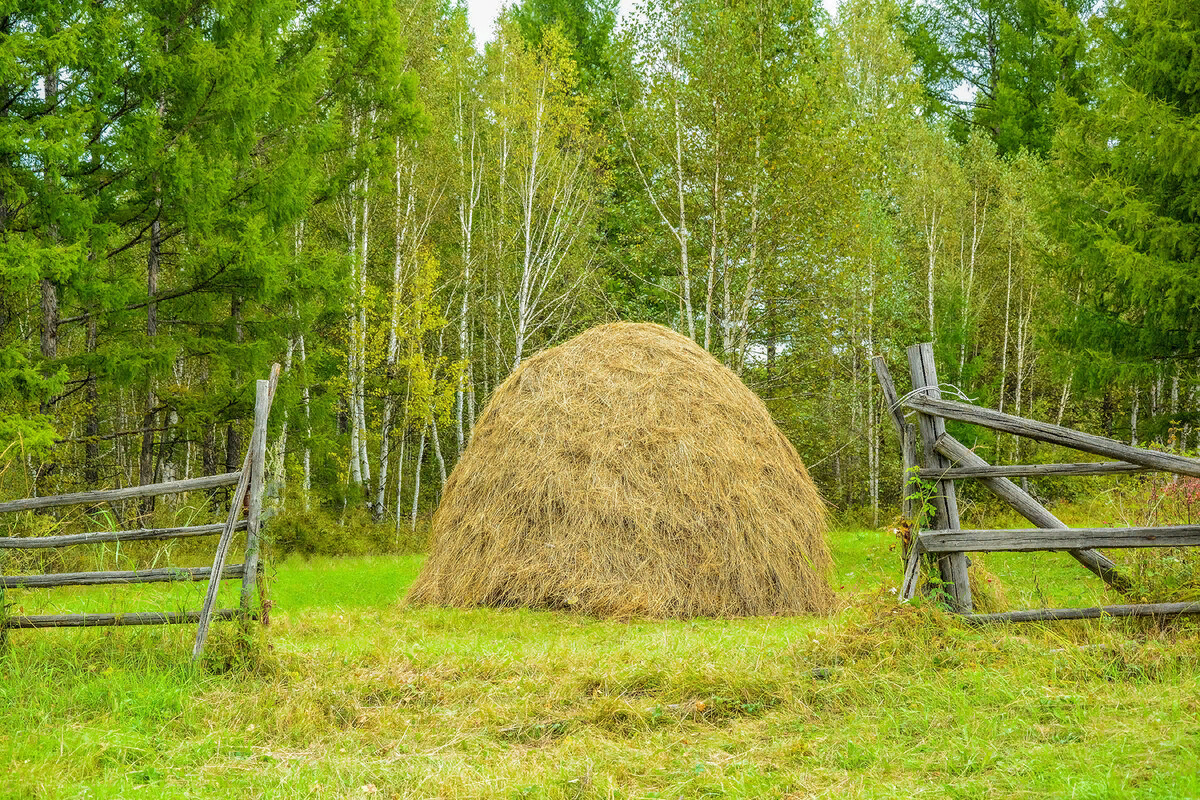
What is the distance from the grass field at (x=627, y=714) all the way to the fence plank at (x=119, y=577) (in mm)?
374

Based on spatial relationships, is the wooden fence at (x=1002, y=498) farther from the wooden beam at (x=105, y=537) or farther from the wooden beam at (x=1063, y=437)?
the wooden beam at (x=105, y=537)

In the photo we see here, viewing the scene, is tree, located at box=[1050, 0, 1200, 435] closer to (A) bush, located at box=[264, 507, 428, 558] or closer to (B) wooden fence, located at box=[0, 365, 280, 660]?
(B) wooden fence, located at box=[0, 365, 280, 660]

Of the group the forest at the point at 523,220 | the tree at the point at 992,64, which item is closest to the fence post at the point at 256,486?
the forest at the point at 523,220

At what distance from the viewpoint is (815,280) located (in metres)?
17.7

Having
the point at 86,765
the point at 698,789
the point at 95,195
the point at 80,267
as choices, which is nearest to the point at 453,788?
the point at 698,789

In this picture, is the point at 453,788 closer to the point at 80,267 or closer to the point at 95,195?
the point at 80,267

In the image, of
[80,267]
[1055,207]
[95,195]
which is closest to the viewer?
[80,267]

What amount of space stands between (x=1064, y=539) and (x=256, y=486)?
4.98m

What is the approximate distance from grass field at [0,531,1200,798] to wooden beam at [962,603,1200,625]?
0.09 metres

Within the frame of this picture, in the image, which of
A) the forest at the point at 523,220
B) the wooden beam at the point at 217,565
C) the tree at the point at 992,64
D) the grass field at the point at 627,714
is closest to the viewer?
the grass field at the point at 627,714

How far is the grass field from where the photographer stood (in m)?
3.91

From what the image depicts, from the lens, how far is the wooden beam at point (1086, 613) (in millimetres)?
5227

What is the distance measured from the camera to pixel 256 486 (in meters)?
5.93

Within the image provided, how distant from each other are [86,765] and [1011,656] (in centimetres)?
481
